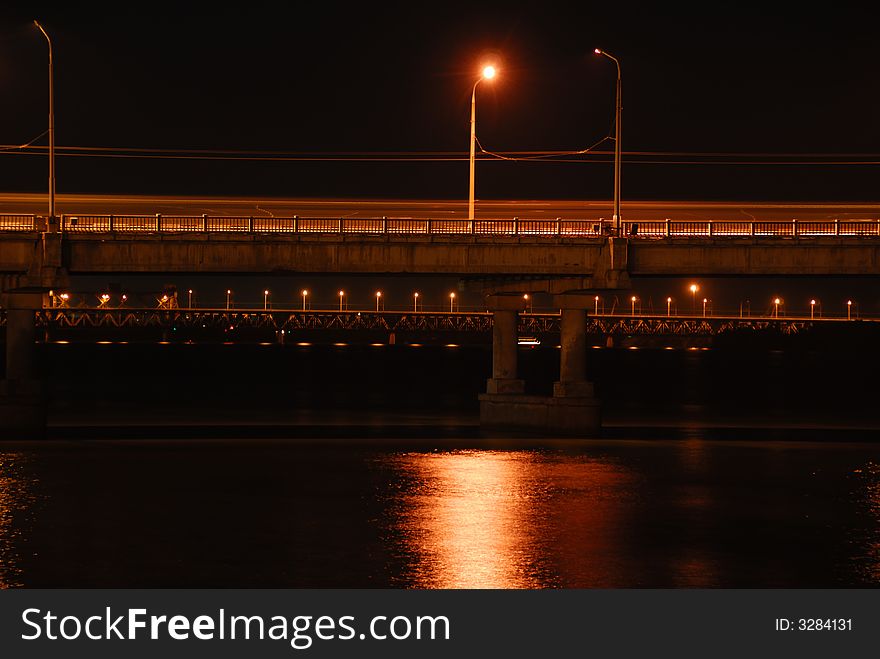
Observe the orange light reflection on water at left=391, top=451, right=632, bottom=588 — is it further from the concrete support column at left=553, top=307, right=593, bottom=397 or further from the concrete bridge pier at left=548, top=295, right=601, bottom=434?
the concrete support column at left=553, top=307, right=593, bottom=397

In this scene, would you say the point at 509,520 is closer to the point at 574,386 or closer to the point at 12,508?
the point at 12,508

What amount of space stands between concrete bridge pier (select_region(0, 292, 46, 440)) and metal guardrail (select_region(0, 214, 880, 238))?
3.45m

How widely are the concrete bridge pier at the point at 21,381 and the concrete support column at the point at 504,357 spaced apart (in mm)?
20123

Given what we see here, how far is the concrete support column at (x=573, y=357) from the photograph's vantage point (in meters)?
53.0

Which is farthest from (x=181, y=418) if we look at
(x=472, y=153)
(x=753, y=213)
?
(x=753, y=213)

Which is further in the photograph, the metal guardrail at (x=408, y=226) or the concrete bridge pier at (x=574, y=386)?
the concrete bridge pier at (x=574, y=386)

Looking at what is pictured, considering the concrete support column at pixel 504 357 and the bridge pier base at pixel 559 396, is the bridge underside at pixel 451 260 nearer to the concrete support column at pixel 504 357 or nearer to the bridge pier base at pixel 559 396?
the bridge pier base at pixel 559 396

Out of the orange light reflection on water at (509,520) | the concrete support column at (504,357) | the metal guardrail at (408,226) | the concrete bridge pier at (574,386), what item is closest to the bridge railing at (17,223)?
the metal guardrail at (408,226)

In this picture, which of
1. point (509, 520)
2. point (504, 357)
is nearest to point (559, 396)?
point (504, 357)

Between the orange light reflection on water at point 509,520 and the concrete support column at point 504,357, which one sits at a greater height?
the concrete support column at point 504,357

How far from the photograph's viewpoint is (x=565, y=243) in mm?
53344

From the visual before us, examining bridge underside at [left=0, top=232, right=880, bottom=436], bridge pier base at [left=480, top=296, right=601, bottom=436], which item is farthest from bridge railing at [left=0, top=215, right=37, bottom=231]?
bridge pier base at [left=480, top=296, right=601, bottom=436]

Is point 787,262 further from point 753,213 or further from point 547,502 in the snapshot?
point 547,502
